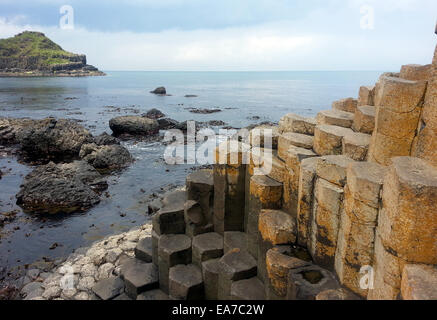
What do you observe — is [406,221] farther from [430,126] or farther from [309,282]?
[309,282]

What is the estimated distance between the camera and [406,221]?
312cm

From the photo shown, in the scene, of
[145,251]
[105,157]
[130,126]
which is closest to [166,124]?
[130,126]

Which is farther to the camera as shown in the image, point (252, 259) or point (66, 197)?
point (66, 197)

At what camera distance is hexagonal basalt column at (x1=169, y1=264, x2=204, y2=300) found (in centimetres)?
639

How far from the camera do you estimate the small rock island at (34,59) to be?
452ft

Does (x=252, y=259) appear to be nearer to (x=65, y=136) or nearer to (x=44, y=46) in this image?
(x=65, y=136)

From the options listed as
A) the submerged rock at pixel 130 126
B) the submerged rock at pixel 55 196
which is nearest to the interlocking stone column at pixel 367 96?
the submerged rock at pixel 55 196

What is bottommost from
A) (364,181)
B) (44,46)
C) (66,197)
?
(66,197)

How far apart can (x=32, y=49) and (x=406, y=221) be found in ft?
592

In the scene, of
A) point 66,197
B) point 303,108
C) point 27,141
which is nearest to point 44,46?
point 303,108

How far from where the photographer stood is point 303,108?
182 feet

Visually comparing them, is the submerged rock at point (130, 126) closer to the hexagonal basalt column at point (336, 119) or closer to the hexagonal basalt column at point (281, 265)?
the hexagonal basalt column at point (336, 119)

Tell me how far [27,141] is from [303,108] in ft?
146

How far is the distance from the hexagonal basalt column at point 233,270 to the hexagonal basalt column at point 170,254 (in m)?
1.22
